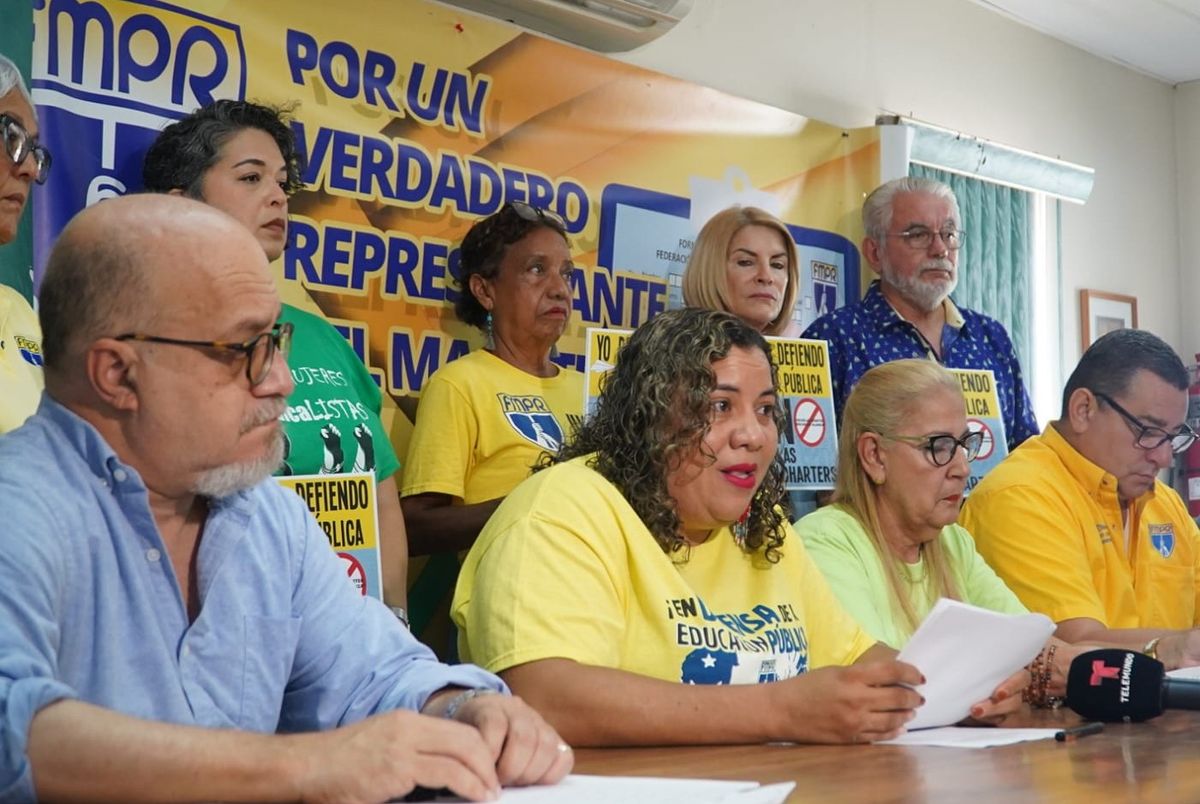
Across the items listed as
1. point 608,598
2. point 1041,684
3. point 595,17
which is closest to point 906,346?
point 595,17

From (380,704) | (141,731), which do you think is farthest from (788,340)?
(141,731)

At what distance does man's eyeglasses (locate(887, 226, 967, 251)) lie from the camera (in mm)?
4718

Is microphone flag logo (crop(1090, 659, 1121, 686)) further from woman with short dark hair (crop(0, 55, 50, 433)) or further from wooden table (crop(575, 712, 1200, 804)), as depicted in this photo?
woman with short dark hair (crop(0, 55, 50, 433))

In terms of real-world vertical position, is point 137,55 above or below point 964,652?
above

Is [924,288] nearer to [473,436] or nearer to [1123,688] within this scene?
[473,436]

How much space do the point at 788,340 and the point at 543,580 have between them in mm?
1909

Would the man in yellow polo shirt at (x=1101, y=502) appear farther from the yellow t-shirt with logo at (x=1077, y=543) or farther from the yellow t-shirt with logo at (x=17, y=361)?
the yellow t-shirt with logo at (x=17, y=361)

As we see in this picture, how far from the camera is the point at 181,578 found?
5.34ft

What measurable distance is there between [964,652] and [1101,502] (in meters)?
1.57

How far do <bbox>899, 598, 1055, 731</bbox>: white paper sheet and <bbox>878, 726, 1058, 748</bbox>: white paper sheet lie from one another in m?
0.04

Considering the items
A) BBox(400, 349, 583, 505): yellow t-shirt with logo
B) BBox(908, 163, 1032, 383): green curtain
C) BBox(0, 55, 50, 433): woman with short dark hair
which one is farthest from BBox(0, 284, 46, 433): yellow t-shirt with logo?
BBox(908, 163, 1032, 383): green curtain

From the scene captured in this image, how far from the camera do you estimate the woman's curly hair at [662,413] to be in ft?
7.45

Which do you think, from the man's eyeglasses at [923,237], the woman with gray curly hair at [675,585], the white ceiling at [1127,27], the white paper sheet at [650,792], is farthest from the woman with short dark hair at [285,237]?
the white ceiling at [1127,27]

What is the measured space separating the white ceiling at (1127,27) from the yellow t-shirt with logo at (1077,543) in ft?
12.2
